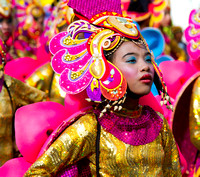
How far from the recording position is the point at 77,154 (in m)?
1.74

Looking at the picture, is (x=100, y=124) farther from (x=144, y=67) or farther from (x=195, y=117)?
(x=195, y=117)

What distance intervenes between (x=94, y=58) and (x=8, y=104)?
42.7 inches

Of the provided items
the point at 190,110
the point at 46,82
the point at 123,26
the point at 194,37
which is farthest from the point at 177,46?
the point at 123,26

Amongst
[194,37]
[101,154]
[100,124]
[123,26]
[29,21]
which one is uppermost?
[123,26]

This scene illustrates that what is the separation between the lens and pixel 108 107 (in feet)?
5.82

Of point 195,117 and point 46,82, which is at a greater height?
point 195,117

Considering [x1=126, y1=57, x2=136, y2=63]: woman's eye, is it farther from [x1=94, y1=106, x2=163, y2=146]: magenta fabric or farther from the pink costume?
[x1=94, y1=106, x2=163, y2=146]: magenta fabric

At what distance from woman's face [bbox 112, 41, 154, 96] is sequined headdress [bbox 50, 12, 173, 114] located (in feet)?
0.13

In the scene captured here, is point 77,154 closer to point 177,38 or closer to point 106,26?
point 106,26

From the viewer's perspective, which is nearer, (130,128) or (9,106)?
(130,128)

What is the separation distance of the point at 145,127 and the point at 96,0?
2.30ft

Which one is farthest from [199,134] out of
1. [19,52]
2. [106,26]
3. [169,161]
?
[19,52]

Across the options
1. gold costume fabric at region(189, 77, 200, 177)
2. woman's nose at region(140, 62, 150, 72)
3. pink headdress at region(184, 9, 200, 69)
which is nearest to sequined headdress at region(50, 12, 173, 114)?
woman's nose at region(140, 62, 150, 72)

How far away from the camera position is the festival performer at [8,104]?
2.63m
